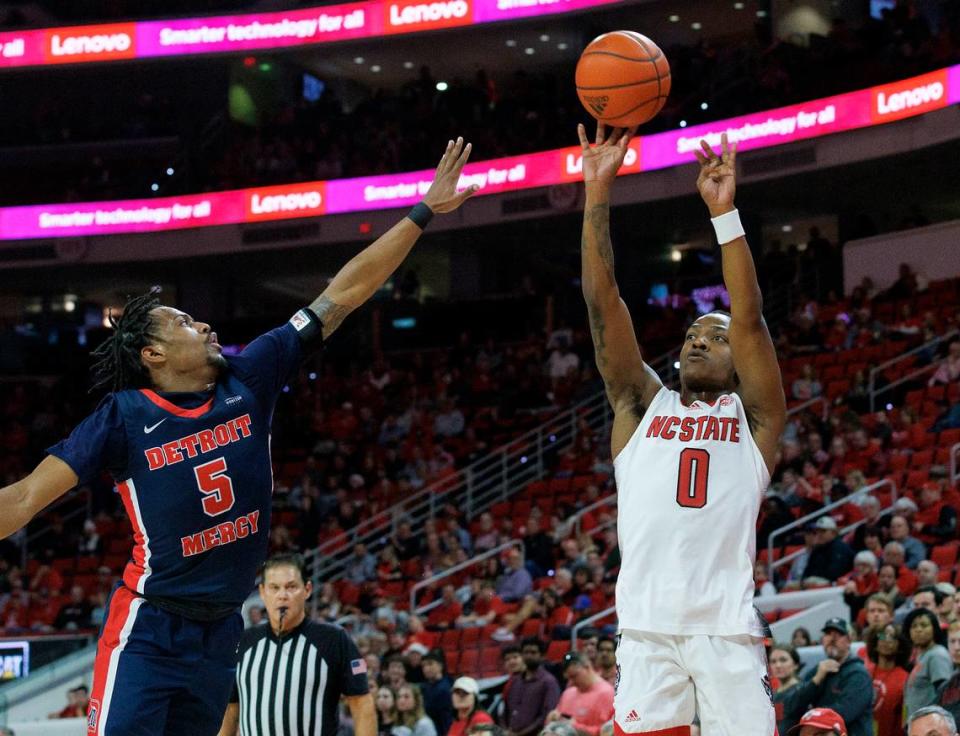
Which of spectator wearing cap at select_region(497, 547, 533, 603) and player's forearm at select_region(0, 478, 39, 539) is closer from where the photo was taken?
player's forearm at select_region(0, 478, 39, 539)

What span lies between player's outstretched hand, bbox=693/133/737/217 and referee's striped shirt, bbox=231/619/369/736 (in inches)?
93.2

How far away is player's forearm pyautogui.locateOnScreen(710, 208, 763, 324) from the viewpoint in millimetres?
4648

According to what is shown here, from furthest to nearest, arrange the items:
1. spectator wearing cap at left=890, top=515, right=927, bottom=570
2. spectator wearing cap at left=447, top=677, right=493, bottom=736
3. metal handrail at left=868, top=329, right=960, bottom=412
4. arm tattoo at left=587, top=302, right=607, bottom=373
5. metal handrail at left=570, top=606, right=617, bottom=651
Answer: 1. metal handrail at left=868, top=329, right=960, bottom=412
2. metal handrail at left=570, top=606, right=617, bottom=651
3. spectator wearing cap at left=890, top=515, right=927, bottom=570
4. spectator wearing cap at left=447, top=677, right=493, bottom=736
5. arm tattoo at left=587, top=302, right=607, bottom=373

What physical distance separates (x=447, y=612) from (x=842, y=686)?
7.23 meters

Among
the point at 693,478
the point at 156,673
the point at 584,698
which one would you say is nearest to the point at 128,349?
the point at 156,673

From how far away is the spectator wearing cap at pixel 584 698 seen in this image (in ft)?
32.2

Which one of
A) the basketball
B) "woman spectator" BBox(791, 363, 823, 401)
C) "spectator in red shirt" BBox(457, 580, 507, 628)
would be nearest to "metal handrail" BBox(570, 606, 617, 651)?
"spectator in red shirt" BBox(457, 580, 507, 628)

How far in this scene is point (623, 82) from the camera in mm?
5527

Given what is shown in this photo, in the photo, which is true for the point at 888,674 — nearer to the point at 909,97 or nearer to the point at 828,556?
the point at 828,556

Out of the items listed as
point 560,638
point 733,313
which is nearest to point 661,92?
point 733,313

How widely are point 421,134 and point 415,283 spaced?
3.13 metres

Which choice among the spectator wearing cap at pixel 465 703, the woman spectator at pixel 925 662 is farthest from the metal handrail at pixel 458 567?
the woman spectator at pixel 925 662

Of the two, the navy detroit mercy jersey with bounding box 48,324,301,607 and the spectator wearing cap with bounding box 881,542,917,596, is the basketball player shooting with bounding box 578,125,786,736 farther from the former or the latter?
the spectator wearing cap with bounding box 881,542,917,596

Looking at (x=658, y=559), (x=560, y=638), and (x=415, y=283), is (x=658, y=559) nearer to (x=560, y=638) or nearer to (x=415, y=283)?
(x=560, y=638)
